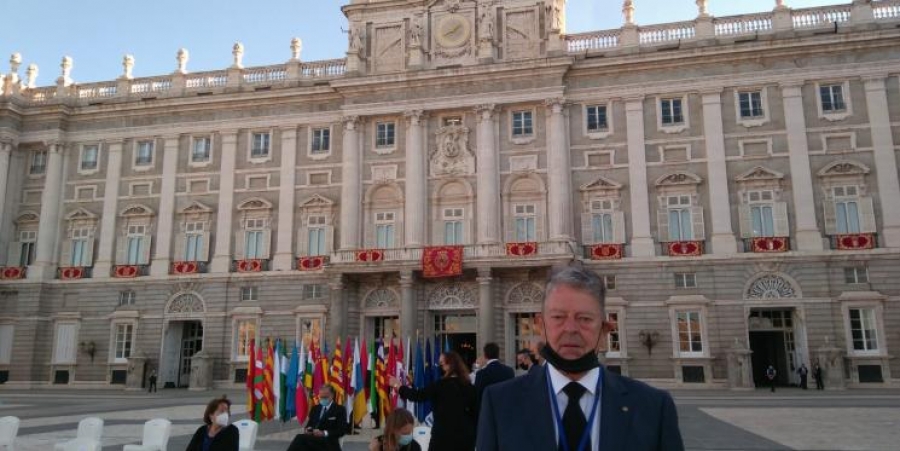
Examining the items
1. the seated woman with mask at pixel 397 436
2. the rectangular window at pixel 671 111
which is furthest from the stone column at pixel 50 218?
the seated woman with mask at pixel 397 436

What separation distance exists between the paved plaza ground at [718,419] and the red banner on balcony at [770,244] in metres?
6.26

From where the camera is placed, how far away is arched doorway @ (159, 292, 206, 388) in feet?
121

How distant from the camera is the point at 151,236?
38531 mm

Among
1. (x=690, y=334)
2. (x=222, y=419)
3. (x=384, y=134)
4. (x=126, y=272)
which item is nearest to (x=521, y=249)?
(x=690, y=334)

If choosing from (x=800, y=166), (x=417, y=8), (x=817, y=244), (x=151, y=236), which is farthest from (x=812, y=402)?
(x=151, y=236)

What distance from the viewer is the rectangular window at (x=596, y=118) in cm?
3462

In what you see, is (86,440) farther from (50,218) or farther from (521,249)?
(50,218)

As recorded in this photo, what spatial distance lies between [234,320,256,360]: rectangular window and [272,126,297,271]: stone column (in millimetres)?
3283

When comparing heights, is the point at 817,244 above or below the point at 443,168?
below

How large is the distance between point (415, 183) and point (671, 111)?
13292 millimetres

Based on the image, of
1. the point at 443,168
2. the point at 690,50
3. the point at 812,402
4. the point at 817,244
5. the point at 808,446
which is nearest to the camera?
the point at 808,446

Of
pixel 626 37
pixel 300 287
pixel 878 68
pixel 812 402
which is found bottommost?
pixel 812 402

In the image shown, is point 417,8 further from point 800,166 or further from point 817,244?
point 817,244

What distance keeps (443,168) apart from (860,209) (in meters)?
19.6
